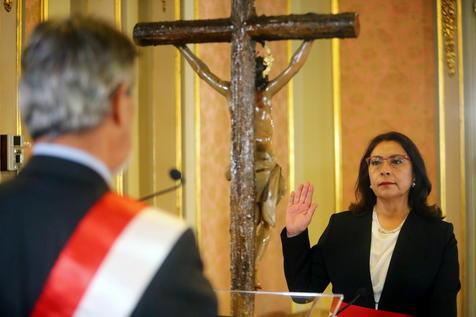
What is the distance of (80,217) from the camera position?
34.9 inches

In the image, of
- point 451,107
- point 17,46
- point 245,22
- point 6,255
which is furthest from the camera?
point 451,107

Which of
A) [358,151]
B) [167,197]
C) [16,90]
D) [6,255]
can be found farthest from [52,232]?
[358,151]

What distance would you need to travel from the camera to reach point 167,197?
11.6 ft

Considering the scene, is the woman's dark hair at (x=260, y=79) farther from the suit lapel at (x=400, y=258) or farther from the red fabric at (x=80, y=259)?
the red fabric at (x=80, y=259)

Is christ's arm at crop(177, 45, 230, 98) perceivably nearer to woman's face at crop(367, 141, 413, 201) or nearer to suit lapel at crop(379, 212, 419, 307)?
woman's face at crop(367, 141, 413, 201)

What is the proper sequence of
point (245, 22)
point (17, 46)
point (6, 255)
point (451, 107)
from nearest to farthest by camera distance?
point (6, 255)
point (245, 22)
point (17, 46)
point (451, 107)

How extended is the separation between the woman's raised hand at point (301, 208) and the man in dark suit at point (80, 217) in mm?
1068

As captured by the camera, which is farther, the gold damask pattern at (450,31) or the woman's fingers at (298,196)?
the gold damask pattern at (450,31)

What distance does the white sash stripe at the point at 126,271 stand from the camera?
2.88 ft

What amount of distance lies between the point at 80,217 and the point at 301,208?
1.17 metres

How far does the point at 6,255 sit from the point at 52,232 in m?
0.07

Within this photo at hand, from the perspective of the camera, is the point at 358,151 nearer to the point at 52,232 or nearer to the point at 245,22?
the point at 245,22

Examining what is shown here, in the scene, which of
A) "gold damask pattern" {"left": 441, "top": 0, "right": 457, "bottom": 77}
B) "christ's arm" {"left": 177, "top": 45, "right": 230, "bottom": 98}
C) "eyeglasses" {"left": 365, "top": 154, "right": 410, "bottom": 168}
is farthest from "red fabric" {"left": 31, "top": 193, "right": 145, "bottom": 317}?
"gold damask pattern" {"left": 441, "top": 0, "right": 457, "bottom": 77}

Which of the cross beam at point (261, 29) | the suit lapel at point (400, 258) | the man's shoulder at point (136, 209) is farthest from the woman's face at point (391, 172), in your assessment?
the man's shoulder at point (136, 209)
